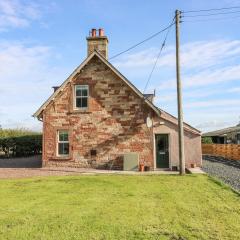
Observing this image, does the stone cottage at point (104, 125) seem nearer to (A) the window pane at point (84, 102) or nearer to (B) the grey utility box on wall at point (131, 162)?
(A) the window pane at point (84, 102)

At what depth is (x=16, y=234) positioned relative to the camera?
8484 millimetres

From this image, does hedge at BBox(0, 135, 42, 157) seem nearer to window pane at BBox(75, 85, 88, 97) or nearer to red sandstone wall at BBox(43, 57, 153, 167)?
red sandstone wall at BBox(43, 57, 153, 167)

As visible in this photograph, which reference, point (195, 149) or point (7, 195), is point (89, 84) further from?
point (7, 195)

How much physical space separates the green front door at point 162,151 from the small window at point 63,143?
606cm

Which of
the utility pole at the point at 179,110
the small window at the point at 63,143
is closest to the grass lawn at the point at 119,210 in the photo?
the utility pole at the point at 179,110

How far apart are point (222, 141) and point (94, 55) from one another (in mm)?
40381

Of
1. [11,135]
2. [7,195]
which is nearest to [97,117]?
[7,195]

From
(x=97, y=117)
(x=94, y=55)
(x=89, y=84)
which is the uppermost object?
(x=94, y=55)

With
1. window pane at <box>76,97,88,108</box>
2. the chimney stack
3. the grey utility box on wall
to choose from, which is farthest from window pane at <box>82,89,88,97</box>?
the grey utility box on wall

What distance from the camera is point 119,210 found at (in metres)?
11.0

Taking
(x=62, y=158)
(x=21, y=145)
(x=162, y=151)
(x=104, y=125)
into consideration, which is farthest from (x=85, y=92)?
(x=21, y=145)

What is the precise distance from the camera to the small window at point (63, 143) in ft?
83.4

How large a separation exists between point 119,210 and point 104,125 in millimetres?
14189

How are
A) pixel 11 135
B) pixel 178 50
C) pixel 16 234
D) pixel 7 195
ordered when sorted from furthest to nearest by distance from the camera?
pixel 11 135
pixel 178 50
pixel 7 195
pixel 16 234
